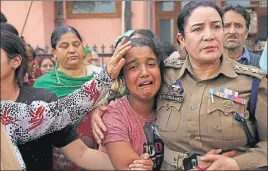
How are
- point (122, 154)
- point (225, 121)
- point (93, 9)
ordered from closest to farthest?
point (225, 121), point (122, 154), point (93, 9)

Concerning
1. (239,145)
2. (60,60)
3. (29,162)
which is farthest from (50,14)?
(239,145)

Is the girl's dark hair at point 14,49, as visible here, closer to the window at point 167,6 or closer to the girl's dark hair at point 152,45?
the girl's dark hair at point 152,45

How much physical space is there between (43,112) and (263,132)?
102 centimetres

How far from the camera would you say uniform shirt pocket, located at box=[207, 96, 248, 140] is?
1.75 metres

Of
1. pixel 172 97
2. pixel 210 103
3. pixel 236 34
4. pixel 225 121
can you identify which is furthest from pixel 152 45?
pixel 236 34

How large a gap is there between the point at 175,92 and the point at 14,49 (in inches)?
31.6

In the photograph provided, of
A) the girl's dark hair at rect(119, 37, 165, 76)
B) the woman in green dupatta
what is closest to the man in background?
the woman in green dupatta

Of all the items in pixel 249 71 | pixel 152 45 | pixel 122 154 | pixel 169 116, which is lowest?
pixel 122 154

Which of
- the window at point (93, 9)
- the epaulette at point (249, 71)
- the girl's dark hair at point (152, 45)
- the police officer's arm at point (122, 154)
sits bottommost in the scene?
the police officer's arm at point (122, 154)

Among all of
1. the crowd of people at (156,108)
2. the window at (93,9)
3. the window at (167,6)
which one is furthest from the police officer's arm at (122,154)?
the window at (167,6)

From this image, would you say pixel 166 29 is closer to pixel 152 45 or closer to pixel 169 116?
pixel 152 45

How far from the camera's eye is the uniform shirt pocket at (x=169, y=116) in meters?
1.88

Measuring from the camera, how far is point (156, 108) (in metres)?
2.04

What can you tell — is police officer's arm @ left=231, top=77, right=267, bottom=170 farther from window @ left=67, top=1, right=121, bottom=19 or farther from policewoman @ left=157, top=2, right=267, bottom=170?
window @ left=67, top=1, right=121, bottom=19
